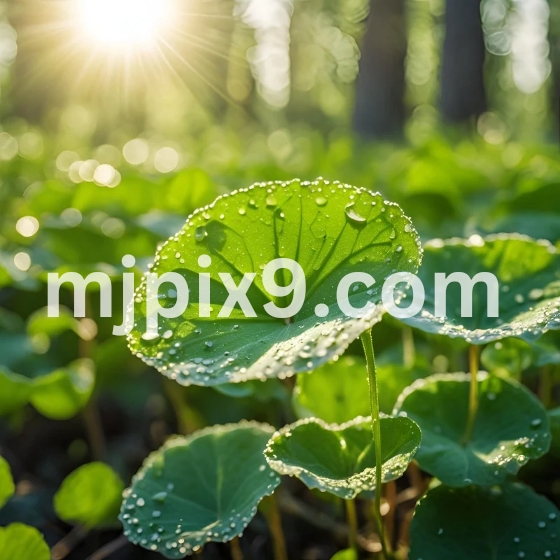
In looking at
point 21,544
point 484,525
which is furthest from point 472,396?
point 21,544

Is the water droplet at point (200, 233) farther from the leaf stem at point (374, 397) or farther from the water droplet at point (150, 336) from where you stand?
the leaf stem at point (374, 397)

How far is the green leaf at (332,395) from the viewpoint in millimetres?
1030

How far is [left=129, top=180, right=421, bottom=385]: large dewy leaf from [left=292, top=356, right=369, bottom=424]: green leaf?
0.30m

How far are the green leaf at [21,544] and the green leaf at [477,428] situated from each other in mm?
503

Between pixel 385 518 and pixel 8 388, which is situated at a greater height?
pixel 8 388

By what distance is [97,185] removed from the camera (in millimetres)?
2088

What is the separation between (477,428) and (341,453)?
23cm

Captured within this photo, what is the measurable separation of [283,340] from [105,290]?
2.82 feet

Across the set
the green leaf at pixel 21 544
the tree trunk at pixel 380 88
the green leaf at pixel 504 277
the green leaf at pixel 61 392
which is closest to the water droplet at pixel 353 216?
the green leaf at pixel 504 277

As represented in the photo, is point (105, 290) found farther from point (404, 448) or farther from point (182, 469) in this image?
point (404, 448)

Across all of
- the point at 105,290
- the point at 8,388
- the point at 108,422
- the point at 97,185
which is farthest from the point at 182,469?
the point at 97,185

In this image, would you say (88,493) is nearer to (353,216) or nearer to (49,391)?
(49,391)

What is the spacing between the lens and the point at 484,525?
33.7 inches

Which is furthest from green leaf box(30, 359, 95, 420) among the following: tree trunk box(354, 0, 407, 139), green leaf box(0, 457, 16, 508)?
tree trunk box(354, 0, 407, 139)
